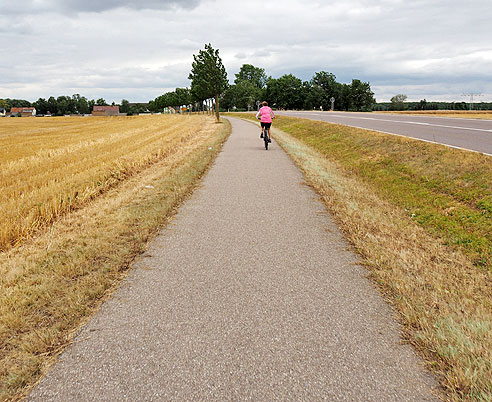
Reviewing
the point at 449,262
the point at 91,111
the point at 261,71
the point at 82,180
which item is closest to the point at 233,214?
the point at 449,262

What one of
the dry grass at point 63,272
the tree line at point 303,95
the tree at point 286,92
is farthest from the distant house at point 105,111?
the dry grass at point 63,272

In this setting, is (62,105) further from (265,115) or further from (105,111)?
(265,115)

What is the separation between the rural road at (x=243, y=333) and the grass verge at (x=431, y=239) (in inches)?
8.7

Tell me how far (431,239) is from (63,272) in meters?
5.18

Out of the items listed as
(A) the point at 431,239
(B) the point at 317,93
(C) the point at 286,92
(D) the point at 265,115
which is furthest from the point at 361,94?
(A) the point at 431,239

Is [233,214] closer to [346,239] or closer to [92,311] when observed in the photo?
[346,239]

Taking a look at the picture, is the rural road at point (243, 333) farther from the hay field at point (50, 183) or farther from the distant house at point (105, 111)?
the distant house at point (105, 111)

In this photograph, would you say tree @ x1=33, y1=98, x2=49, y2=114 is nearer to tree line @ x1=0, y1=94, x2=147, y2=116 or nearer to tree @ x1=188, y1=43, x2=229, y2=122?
tree line @ x1=0, y1=94, x2=147, y2=116

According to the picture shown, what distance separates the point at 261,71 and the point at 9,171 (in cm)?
15770

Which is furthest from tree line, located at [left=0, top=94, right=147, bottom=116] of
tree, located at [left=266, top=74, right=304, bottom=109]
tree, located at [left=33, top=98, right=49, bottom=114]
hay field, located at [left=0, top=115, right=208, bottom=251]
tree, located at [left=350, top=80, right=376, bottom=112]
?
hay field, located at [left=0, top=115, right=208, bottom=251]

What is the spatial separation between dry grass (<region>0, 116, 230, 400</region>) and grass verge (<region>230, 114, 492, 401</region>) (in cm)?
277

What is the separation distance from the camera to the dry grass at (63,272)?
2719 millimetres

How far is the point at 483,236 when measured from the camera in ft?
18.9

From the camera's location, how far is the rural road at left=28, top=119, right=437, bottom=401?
93.4 inches
